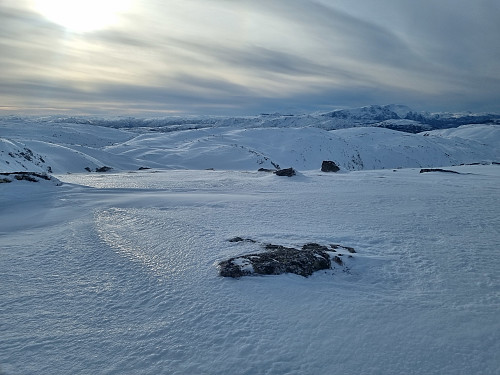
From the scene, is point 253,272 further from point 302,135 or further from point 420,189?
point 302,135

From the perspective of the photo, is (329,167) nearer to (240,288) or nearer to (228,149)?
(240,288)

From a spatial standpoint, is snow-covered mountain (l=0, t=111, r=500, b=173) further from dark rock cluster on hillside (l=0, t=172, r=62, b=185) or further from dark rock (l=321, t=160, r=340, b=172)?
dark rock cluster on hillside (l=0, t=172, r=62, b=185)

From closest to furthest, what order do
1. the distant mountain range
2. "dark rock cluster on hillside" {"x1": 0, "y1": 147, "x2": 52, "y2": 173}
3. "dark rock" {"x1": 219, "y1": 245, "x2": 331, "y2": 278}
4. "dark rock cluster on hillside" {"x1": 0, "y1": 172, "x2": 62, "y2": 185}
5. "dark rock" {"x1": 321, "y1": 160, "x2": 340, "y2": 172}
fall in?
"dark rock" {"x1": 219, "y1": 245, "x2": 331, "y2": 278}
"dark rock cluster on hillside" {"x1": 0, "y1": 172, "x2": 62, "y2": 185}
"dark rock" {"x1": 321, "y1": 160, "x2": 340, "y2": 172}
"dark rock cluster on hillside" {"x1": 0, "y1": 147, "x2": 52, "y2": 173}
the distant mountain range

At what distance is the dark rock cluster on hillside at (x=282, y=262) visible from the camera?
5953 mm

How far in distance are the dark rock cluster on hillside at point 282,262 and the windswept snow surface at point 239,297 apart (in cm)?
19

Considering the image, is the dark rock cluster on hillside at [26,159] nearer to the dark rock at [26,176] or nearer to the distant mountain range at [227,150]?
the distant mountain range at [227,150]

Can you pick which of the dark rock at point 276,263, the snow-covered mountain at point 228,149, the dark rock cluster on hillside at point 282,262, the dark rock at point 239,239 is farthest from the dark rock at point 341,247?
the snow-covered mountain at point 228,149

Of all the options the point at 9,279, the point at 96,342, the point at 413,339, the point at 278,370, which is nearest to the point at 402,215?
the point at 413,339

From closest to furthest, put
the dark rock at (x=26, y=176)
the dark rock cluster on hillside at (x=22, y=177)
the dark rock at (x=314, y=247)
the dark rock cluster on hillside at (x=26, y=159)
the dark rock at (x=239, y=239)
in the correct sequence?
1. the dark rock at (x=314, y=247)
2. the dark rock at (x=239, y=239)
3. the dark rock cluster on hillside at (x=22, y=177)
4. the dark rock at (x=26, y=176)
5. the dark rock cluster on hillside at (x=26, y=159)

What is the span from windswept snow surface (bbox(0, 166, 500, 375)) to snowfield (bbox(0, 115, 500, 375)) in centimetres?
2

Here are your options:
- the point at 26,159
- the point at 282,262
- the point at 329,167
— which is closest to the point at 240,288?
the point at 282,262

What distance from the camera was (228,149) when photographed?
5294 centimetres

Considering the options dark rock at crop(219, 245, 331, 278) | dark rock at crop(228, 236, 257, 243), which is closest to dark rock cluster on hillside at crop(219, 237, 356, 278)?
dark rock at crop(219, 245, 331, 278)

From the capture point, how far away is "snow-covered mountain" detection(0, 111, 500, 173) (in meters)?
37.3
